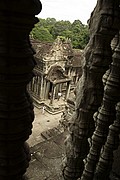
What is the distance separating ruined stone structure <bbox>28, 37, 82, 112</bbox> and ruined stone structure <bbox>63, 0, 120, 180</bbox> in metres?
18.0

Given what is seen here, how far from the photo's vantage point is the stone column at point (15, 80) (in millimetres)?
2031

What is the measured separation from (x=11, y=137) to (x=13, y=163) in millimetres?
331

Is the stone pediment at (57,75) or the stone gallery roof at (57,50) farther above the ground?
the stone gallery roof at (57,50)

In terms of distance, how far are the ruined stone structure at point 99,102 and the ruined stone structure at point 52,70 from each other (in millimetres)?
18011

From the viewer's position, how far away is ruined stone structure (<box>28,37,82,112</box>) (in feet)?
81.1

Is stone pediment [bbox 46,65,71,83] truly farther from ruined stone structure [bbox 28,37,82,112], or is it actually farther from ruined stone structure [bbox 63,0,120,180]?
ruined stone structure [bbox 63,0,120,180]

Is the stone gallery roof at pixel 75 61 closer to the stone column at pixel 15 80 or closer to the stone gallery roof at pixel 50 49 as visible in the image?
the stone gallery roof at pixel 50 49

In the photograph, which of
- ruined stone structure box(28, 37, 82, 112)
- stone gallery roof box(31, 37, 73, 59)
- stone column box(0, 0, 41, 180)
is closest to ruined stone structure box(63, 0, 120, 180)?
stone column box(0, 0, 41, 180)

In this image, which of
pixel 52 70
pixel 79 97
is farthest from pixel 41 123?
pixel 79 97

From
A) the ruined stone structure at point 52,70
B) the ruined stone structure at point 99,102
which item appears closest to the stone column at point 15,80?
the ruined stone structure at point 99,102

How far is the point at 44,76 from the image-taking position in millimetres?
25234

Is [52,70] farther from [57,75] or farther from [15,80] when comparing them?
[15,80]

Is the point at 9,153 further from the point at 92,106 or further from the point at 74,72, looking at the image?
the point at 74,72

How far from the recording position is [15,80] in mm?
2266
